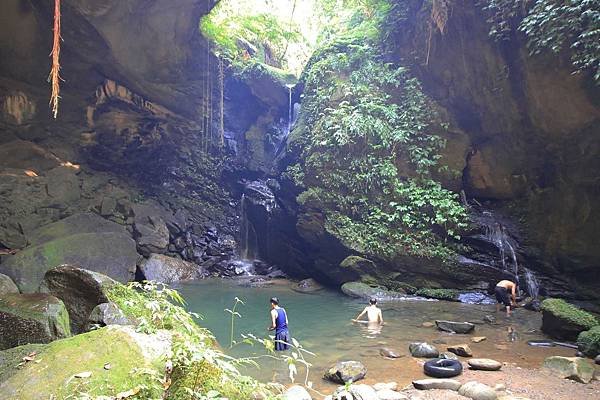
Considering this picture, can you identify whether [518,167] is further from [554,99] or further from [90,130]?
[90,130]

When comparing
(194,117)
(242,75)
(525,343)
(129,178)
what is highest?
(242,75)

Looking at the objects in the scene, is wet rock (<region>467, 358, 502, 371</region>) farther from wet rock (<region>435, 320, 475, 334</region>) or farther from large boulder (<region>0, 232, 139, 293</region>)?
large boulder (<region>0, 232, 139, 293</region>)

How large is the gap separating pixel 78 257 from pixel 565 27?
15227mm

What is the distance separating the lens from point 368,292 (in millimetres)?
12859

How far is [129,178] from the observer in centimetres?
1988

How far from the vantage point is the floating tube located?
586 centimetres

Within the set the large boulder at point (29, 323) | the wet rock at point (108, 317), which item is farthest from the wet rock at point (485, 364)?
the large boulder at point (29, 323)

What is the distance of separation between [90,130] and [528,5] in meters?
17.9

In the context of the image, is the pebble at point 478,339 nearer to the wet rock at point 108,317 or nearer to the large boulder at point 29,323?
the wet rock at point 108,317

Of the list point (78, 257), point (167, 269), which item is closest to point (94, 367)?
point (78, 257)

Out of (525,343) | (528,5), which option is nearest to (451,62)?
(528,5)

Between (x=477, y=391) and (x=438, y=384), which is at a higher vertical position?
(x=477, y=391)

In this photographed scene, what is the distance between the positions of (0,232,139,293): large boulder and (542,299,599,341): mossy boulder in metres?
12.2

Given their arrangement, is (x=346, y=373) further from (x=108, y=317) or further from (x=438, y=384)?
(x=108, y=317)
